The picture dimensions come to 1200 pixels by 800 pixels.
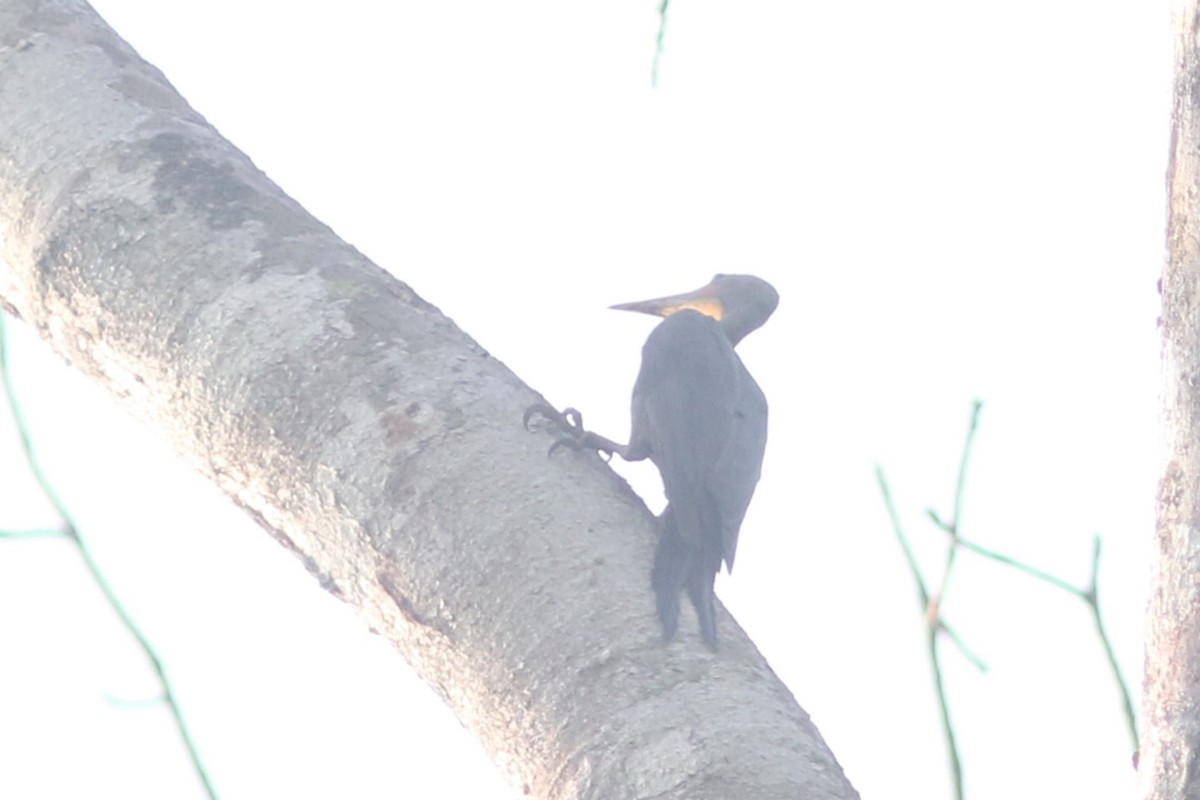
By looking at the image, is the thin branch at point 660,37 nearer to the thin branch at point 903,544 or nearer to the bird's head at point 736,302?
the thin branch at point 903,544

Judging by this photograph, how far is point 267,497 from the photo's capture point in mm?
2277

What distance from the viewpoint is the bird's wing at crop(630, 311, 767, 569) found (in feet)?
11.5

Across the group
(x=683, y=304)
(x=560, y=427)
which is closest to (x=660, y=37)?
(x=560, y=427)

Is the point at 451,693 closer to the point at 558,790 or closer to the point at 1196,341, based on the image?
the point at 558,790

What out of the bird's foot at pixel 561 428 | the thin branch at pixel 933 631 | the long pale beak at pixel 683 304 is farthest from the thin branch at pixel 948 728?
the long pale beak at pixel 683 304

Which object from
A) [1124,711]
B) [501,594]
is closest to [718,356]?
[501,594]

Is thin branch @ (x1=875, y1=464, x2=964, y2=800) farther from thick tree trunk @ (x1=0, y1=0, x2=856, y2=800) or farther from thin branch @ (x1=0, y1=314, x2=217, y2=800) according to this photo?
thin branch @ (x1=0, y1=314, x2=217, y2=800)

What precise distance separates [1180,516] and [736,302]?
409cm

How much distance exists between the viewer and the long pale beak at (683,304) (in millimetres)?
5273

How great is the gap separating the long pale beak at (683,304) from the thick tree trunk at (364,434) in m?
2.76

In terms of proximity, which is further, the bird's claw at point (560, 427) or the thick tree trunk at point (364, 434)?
the bird's claw at point (560, 427)

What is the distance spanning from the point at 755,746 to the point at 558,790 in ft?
0.80

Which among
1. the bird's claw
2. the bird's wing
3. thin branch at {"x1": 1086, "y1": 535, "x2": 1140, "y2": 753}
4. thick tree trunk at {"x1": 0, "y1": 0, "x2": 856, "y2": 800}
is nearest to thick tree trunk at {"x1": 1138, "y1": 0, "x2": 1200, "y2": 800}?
thin branch at {"x1": 1086, "y1": 535, "x2": 1140, "y2": 753}

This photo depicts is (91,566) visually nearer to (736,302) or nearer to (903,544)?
(903,544)
